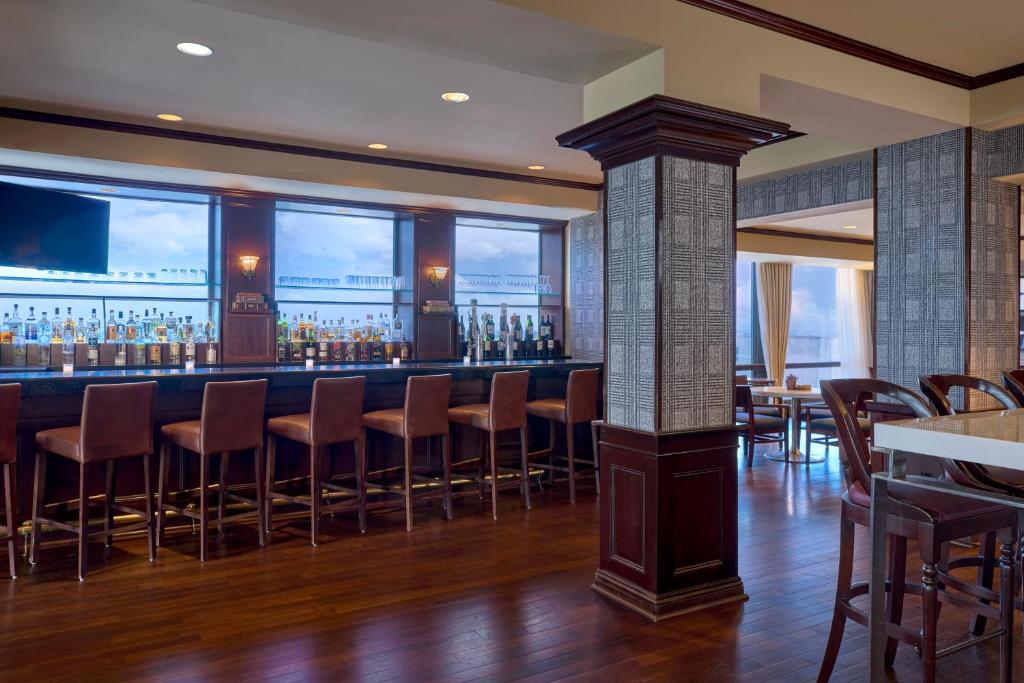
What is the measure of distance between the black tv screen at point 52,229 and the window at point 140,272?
28 centimetres

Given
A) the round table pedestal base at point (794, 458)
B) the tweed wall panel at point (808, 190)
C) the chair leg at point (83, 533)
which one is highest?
the tweed wall panel at point (808, 190)

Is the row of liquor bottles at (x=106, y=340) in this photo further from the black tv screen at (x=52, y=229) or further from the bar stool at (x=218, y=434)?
the bar stool at (x=218, y=434)

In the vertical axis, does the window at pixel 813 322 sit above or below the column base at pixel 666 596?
above

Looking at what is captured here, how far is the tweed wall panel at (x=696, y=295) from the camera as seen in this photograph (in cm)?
321

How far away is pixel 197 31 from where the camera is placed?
12.6 ft

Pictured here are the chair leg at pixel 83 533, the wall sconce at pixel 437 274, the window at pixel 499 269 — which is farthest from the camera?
the window at pixel 499 269

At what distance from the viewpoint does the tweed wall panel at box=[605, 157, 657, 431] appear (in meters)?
3.24

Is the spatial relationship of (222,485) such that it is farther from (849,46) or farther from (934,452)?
(849,46)

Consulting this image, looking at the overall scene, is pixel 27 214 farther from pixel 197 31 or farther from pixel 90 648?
pixel 90 648

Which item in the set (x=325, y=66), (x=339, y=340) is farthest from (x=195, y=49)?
(x=339, y=340)

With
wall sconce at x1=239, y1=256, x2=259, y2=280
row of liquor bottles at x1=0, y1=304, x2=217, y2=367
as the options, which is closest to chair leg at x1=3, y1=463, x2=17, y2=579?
row of liquor bottles at x1=0, y1=304, x2=217, y2=367

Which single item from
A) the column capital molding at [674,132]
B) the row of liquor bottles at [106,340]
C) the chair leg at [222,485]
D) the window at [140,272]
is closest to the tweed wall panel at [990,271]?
the column capital molding at [674,132]

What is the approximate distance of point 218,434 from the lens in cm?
399

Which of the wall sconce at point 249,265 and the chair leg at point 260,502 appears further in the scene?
the wall sconce at point 249,265
